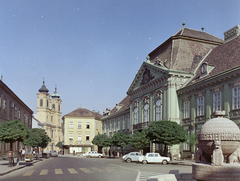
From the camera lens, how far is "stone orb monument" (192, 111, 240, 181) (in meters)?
10.4

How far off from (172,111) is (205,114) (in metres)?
6.19

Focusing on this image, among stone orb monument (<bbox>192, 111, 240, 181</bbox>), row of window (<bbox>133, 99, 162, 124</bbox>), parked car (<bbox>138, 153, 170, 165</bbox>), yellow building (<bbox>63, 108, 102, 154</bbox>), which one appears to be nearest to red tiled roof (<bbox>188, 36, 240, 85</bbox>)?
row of window (<bbox>133, 99, 162, 124</bbox>)

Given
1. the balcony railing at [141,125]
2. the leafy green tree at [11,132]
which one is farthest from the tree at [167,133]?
the leafy green tree at [11,132]

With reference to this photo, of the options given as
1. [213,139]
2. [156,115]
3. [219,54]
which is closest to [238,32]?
[219,54]

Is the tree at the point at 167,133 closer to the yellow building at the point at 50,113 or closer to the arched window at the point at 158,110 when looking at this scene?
the arched window at the point at 158,110

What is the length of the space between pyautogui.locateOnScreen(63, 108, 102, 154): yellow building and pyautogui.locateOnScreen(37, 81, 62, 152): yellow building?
26.1 metres

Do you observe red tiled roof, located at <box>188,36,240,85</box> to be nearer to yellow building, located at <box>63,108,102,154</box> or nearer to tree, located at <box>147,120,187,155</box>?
tree, located at <box>147,120,187,155</box>

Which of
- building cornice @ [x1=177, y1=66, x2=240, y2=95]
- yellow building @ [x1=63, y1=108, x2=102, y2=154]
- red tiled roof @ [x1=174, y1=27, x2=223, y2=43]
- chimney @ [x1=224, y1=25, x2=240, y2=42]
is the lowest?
yellow building @ [x1=63, y1=108, x2=102, y2=154]

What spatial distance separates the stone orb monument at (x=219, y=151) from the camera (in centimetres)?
1044

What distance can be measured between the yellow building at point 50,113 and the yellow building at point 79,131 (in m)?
26.1

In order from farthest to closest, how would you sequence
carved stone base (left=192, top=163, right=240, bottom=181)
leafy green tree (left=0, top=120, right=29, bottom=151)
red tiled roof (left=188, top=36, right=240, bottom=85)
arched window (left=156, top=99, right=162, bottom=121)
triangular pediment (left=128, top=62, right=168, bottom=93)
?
arched window (left=156, top=99, right=162, bottom=121)
triangular pediment (left=128, top=62, right=168, bottom=93)
red tiled roof (left=188, top=36, right=240, bottom=85)
leafy green tree (left=0, top=120, right=29, bottom=151)
carved stone base (left=192, top=163, right=240, bottom=181)

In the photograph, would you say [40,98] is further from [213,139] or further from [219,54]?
[213,139]

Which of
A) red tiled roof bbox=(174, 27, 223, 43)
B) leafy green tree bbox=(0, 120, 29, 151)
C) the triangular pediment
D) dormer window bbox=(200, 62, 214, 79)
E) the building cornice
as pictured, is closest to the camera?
leafy green tree bbox=(0, 120, 29, 151)

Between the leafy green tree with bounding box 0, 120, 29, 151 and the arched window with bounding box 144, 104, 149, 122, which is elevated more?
the arched window with bounding box 144, 104, 149, 122
